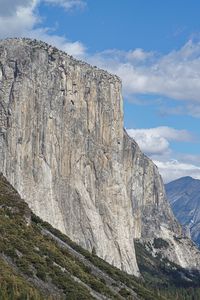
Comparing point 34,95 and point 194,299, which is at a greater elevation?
point 34,95

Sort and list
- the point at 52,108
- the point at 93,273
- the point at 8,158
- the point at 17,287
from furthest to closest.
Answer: the point at 52,108 < the point at 8,158 < the point at 93,273 < the point at 17,287

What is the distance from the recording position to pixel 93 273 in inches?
3201

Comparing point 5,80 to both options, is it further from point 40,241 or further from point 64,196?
point 40,241

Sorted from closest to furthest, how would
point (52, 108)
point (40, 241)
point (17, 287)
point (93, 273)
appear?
point (17, 287) → point (40, 241) → point (93, 273) → point (52, 108)

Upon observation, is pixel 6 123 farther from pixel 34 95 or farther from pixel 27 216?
pixel 27 216

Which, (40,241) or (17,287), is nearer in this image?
(17,287)

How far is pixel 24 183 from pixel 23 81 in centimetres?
2971

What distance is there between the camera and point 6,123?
18138 centimetres

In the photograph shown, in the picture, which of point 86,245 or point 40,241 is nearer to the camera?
point 40,241

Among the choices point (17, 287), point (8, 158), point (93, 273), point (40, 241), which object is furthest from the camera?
point (8, 158)

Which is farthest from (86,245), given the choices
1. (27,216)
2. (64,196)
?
(27,216)

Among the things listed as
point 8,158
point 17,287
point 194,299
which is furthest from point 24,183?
point 17,287

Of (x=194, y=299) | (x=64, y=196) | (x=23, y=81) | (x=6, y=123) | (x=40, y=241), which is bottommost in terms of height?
(x=194, y=299)

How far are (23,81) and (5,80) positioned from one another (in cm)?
513
